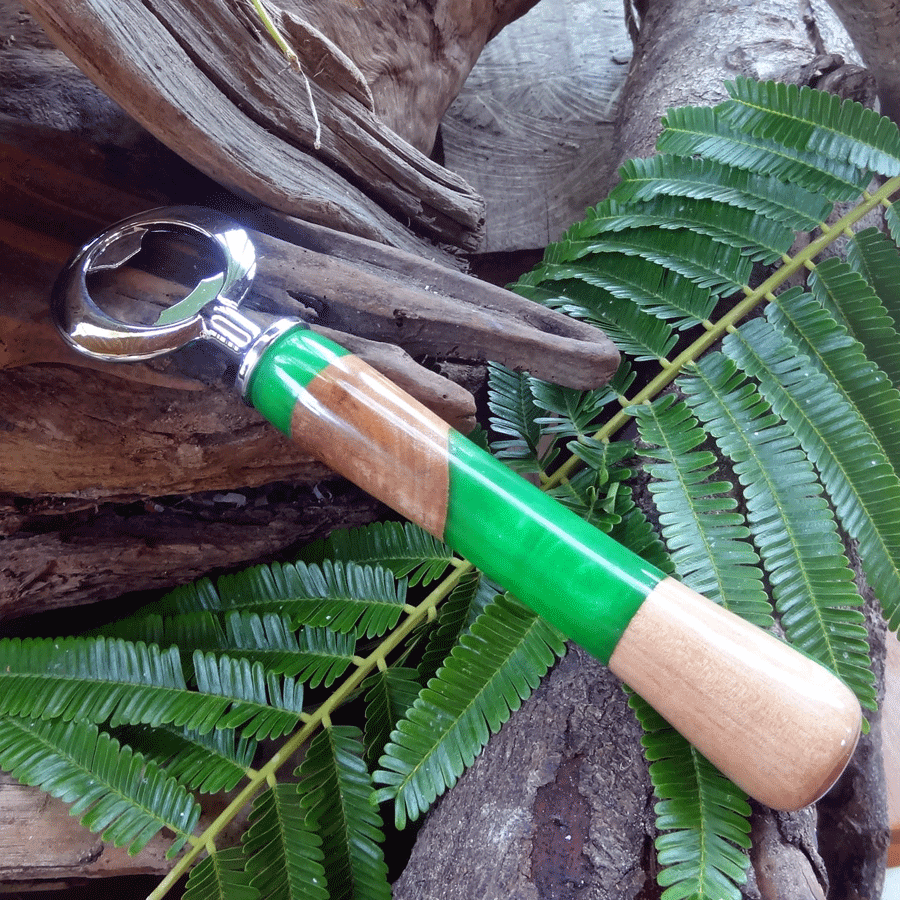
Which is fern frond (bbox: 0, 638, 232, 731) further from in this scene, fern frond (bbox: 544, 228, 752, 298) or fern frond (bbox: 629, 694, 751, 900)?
fern frond (bbox: 544, 228, 752, 298)

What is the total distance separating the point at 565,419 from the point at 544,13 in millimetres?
1729

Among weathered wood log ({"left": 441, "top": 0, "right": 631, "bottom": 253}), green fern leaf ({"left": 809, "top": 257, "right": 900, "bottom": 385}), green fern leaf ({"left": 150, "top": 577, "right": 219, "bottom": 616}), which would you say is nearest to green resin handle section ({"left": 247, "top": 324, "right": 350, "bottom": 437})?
green fern leaf ({"left": 150, "top": 577, "right": 219, "bottom": 616})

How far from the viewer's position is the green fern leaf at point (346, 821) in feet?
3.20

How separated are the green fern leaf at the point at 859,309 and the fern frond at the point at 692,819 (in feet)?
2.13

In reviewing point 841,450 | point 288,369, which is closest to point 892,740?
point 841,450

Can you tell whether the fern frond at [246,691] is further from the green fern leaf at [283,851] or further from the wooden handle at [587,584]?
the wooden handle at [587,584]

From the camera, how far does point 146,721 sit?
3.26 ft

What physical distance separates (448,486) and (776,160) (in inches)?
32.6

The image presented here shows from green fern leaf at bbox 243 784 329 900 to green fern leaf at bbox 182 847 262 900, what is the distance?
0.01 meters

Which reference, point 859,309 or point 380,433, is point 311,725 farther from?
point 859,309

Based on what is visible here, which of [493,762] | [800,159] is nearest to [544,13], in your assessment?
[800,159]

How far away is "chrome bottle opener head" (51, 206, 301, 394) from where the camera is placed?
2.73 ft

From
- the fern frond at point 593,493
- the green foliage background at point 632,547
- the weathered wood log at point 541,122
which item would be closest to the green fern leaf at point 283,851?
the green foliage background at point 632,547

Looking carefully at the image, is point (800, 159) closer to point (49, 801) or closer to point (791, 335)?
point (791, 335)
